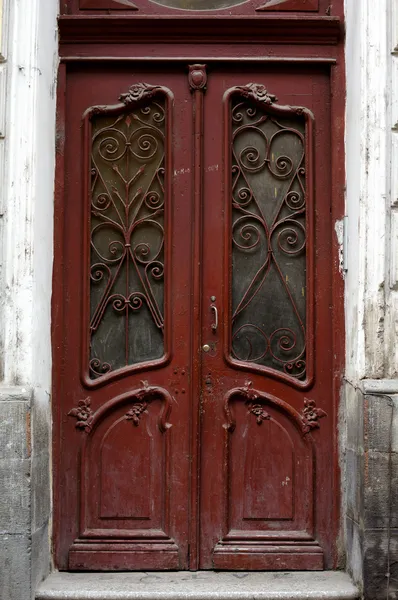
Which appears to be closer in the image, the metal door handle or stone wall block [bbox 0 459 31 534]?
stone wall block [bbox 0 459 31 534]

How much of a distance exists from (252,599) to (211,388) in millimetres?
1188

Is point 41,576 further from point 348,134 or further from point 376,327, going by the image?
point 348,134

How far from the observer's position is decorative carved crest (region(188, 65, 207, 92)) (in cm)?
509

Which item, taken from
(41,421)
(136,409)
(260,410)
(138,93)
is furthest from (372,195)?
(41,421)

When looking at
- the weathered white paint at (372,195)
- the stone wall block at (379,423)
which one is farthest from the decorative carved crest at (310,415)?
the stone wall block at (379,423)

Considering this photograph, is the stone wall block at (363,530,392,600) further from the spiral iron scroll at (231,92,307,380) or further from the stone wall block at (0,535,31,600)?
the stone wall block at (0,535,31,600)

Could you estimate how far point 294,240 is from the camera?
5.08 metres

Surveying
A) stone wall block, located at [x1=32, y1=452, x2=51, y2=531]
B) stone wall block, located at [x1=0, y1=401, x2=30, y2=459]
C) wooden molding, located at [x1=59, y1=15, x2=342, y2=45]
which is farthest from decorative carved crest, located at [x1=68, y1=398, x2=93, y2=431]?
wooden molding, located at [x1=59, y1=15, x2=342, y2=45]

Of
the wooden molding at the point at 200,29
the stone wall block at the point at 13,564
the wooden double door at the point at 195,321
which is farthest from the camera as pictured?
the wooden molding at the point at 200,29

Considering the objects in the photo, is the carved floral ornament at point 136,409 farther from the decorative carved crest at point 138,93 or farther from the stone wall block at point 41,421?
the decorative carved crest at point 138,93

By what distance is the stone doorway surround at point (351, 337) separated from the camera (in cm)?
447

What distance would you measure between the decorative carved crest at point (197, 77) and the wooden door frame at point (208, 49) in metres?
0.04

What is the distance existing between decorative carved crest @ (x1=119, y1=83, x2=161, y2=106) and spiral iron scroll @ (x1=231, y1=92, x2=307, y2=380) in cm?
49

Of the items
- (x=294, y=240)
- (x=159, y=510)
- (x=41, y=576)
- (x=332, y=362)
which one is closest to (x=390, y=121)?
(x=294, y=240)
